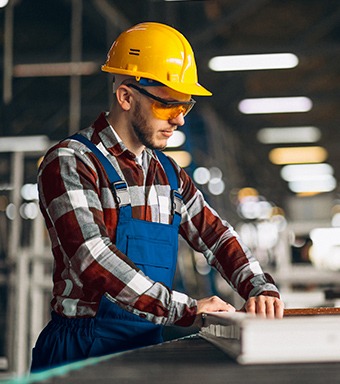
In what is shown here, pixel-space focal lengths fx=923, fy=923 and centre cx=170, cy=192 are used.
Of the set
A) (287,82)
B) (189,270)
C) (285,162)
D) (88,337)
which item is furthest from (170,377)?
(285,162)

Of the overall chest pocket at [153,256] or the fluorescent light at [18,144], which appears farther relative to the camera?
the fluorescent light at [18,144]

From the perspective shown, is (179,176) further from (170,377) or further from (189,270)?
(189,270)

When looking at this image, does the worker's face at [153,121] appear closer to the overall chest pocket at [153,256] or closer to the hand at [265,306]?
the overall chest pocket at [153,256]

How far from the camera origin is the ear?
8.12 feet

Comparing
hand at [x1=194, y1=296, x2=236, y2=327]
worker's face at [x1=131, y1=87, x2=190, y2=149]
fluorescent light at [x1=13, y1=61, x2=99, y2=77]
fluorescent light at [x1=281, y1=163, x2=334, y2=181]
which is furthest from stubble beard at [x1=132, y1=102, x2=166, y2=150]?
fluorescent light at [x1=281, y1=163, x2=334, y2=181]

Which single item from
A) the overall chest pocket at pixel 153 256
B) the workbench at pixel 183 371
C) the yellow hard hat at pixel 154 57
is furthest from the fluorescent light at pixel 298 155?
the workbench at pixel 183 371

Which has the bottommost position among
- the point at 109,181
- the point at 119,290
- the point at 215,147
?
the point at 119,290

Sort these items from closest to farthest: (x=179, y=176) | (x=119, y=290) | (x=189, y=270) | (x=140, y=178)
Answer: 1. (x=119, y=290)
2. (x=140, y=178)
3. (x=179, y=176)
4. (x=189, y=270)

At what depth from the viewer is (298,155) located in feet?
78.0

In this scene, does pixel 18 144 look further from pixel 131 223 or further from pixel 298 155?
pixel 298 155

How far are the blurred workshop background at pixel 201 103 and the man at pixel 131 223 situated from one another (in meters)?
2.46

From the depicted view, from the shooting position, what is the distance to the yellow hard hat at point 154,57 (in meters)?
2.53

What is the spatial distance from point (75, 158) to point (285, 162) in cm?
2352

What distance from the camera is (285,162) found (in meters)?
25.5
